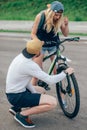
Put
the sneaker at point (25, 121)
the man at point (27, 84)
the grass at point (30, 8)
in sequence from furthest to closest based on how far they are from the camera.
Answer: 1. the grass at point (30, 8)
2. the sneaker at point (25, 121)
3. the man at point (27, 84)

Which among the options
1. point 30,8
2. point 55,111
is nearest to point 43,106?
point 55,111

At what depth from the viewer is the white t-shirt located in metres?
6.44

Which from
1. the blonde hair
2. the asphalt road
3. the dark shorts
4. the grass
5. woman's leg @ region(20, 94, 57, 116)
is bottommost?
the grass

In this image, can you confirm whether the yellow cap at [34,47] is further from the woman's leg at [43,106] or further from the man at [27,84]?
the woman's leg at [43,106]

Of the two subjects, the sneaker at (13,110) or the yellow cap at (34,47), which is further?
the sneaker at (13,110)

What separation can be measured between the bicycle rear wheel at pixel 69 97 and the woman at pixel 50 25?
61 cm

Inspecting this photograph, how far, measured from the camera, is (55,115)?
7227 millimetres

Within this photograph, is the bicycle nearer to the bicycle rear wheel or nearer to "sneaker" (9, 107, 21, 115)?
the bicycle rear wheel

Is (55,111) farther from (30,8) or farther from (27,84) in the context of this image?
(30,8)

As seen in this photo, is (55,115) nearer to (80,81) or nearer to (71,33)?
(80,81)

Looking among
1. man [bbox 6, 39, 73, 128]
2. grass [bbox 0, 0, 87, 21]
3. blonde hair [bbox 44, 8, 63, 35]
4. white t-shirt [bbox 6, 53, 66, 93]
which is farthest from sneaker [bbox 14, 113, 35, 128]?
grass [bbox 0, 0, 87, 21]

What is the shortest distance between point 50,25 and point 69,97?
1.16 metres

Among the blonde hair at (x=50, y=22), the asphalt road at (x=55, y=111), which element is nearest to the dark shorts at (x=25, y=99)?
the asphalt road at (x=55, y=111)

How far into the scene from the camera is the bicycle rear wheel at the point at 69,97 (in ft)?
22.3
